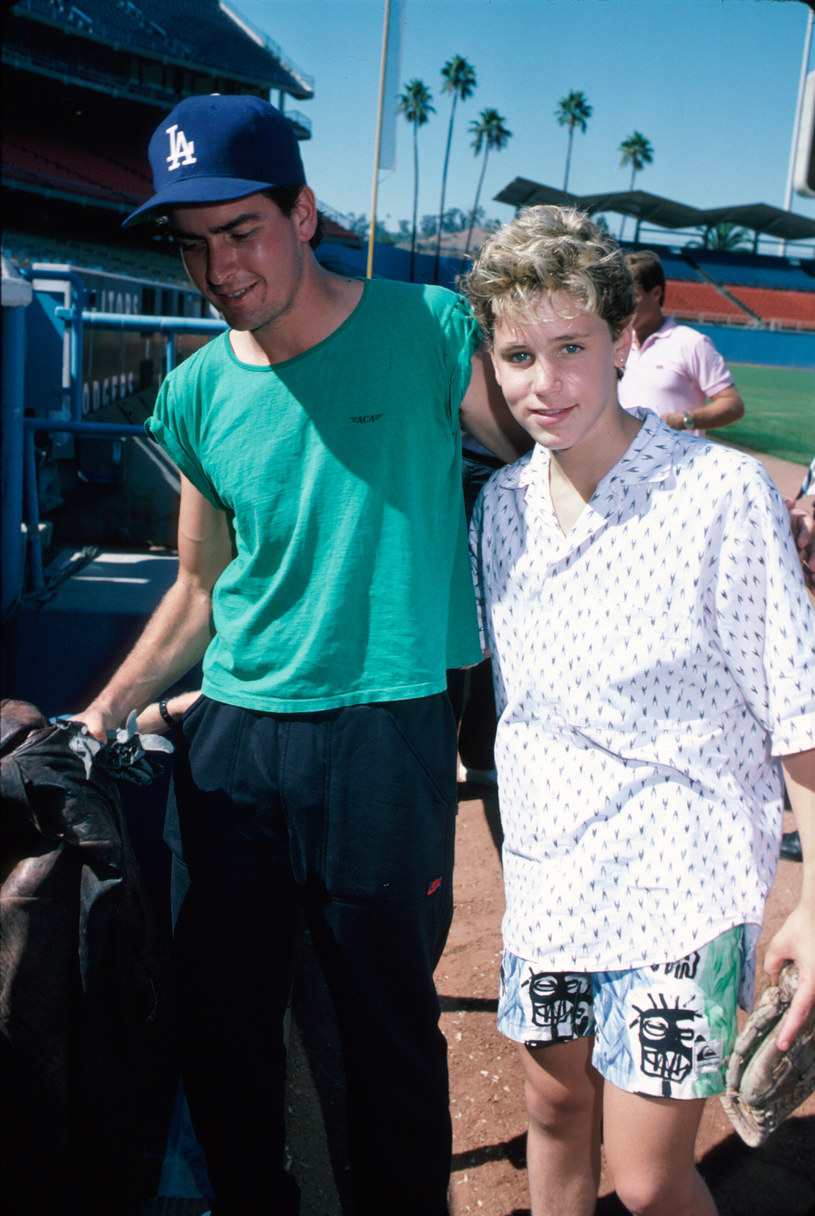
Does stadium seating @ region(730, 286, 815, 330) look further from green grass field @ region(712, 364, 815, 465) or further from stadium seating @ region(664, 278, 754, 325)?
green grass field @ region(712, 364, 815, 465)

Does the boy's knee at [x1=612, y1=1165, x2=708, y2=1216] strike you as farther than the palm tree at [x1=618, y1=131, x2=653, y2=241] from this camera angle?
No

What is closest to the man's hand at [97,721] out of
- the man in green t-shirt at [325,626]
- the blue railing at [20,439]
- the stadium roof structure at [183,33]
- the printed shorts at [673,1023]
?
the man in green t-shirt at [325,626]

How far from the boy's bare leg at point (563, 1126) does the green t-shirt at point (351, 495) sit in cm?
65

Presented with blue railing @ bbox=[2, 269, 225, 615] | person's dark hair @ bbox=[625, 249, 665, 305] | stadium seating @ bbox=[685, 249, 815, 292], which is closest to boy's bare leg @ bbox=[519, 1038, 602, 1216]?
blue railing @ bbox=[2, 269, 225, 615]

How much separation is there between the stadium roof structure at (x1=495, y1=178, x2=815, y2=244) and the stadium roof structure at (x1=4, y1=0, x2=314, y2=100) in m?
9.70

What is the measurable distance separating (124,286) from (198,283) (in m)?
10.5

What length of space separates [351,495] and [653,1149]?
109cm

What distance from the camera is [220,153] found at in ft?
5.10

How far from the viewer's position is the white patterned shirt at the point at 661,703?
1344 mm

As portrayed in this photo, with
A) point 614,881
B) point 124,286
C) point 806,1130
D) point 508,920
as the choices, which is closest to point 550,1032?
point 508,920

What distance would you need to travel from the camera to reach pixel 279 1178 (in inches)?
71.4

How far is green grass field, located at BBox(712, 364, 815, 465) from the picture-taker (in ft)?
60.0

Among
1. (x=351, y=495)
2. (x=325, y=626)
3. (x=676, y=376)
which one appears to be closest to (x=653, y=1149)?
(x=325, y=626)

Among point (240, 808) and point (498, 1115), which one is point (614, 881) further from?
point (498, 1115)
